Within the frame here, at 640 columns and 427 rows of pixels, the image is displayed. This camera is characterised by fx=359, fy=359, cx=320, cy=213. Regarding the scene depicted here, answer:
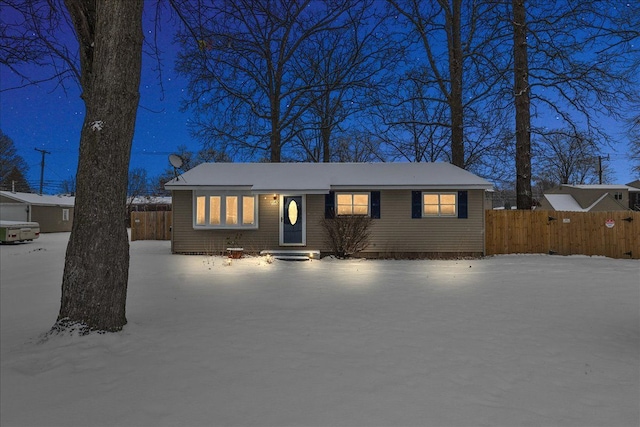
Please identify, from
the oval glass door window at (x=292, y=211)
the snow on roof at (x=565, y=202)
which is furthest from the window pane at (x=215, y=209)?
the snow on roof at (x=565, y=202)

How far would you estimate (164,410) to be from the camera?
2654mm

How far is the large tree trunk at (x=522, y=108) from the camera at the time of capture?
1387cm

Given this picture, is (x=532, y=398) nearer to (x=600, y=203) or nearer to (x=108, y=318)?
(x=108, y=318)

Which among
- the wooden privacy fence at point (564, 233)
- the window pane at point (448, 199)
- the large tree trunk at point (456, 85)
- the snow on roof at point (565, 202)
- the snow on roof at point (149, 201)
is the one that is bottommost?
the wooden privacy fence at point (564, 233)

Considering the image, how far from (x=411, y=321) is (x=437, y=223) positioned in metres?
9.04

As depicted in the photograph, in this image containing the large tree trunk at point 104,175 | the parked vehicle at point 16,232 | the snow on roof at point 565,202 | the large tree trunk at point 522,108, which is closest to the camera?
the large tree trunk at point 104,175

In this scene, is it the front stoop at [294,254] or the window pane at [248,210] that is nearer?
the front stoop at [294,254]

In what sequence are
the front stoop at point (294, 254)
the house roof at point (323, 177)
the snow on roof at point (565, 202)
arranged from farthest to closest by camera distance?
the snow on roof at point (565, 202) → the house roof at point (323, 177) → the front stoop at point (294, 254)

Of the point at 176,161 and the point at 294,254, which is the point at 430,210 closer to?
the point at 294,254

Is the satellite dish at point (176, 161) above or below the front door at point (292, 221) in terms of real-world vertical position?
above

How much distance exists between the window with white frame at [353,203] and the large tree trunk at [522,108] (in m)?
6.29

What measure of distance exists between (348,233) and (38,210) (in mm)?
27136

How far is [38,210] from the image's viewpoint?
2758cm

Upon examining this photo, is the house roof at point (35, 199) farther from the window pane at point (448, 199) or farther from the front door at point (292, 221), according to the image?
the window pane at point (448, 199)
